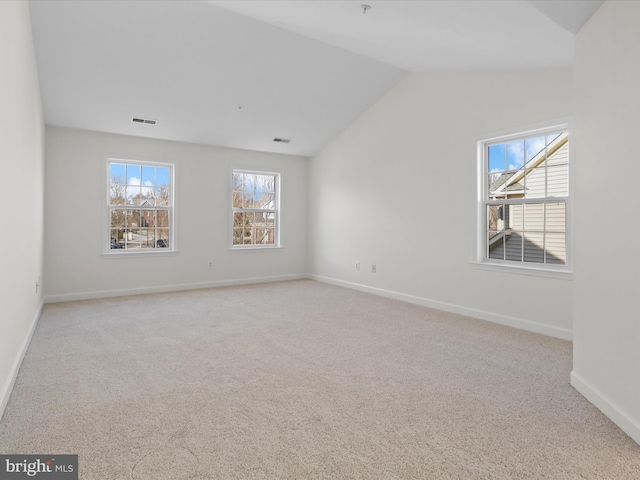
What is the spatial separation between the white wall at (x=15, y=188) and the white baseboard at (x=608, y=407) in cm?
320

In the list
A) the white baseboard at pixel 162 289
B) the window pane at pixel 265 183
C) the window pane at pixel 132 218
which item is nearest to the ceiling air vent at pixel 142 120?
the window pane at pixel 132 218

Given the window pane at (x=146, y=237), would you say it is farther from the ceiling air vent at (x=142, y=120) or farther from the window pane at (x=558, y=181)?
the window pane at (x=558, y=181)

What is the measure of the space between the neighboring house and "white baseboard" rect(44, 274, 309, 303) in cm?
392

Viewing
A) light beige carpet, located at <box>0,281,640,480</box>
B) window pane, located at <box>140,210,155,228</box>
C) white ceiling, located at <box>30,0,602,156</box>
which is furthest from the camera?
window pane, located at <box>140,210,155,228</box>

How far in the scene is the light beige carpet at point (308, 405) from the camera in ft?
5.58

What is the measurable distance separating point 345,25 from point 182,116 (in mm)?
2802

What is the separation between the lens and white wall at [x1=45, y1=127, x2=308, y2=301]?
17.3 ft

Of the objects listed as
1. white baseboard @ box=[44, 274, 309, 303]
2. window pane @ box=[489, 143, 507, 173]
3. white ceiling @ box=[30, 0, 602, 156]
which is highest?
white ceiling @ box=[30, 0, 602, 156]

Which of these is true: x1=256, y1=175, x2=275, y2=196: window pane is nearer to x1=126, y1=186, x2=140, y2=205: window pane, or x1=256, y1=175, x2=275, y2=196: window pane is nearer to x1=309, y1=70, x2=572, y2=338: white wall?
x1=309, y1=70, x2=572, y2=338: white wall

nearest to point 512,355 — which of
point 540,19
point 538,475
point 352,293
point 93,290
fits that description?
point 538,475

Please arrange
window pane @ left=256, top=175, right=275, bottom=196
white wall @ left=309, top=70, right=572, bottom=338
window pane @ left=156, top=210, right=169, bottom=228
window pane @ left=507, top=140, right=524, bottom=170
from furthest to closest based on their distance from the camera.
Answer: window pane @ left=256, top=175, right=275, bottom=196 → window pane @ left=156, top=210, right=169, bottom=228 → window pane @ left=507, top=140, right=524, bottom=170 → white wall @ left=309, top=70, right=572, bottom=338

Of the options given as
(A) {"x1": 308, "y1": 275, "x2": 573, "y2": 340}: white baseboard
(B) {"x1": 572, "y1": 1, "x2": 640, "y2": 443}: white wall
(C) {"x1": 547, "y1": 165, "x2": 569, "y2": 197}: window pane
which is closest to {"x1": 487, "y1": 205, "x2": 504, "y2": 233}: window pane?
(C) {"x1": 547, "y1": 165, "x2": 569, "y2": 197}: window pane

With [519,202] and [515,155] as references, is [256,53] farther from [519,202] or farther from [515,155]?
[519,202]

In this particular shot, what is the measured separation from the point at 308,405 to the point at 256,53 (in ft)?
12.6
